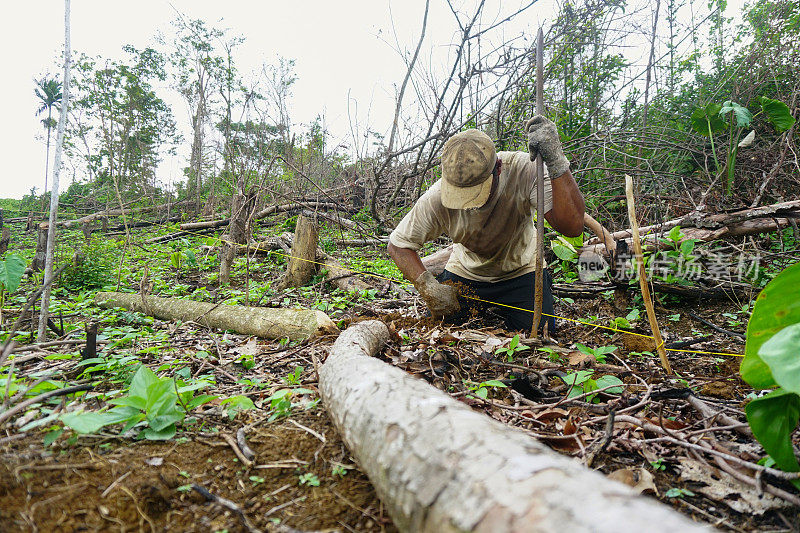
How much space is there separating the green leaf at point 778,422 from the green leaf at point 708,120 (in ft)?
17.3

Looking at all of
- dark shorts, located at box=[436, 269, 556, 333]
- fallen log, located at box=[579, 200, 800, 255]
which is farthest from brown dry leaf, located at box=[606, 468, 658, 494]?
fallen log, located at box=[579, 200, 800, 255]

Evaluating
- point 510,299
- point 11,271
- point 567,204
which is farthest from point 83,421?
point 510,299

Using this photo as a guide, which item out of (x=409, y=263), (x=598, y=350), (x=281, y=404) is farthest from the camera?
(x=409, y=263)

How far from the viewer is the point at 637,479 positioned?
133cm

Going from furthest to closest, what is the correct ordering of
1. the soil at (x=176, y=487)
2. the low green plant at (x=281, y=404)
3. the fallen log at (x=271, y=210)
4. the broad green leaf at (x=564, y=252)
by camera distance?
the fallen log at (x=271, y=210), the broad green leaf at (x=564, y=252), the low green plant at (x=281, y=404), the soil at (x=176, y=487)

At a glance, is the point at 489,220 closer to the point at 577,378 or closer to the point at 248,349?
the point at 577,378

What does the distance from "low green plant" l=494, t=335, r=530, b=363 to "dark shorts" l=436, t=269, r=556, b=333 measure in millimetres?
858

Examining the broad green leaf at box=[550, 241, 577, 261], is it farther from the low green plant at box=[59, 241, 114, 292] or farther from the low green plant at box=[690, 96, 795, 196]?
the low green plant at box=[59, 241, 114, 292]

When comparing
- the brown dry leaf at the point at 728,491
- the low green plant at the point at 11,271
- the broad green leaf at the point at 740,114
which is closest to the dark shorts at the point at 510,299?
the brown dry leaf at the point at 728,491

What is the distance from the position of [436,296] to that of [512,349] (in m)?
1.13

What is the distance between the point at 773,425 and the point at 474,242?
8.11ft

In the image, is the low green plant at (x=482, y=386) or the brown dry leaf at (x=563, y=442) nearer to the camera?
the brown dry leaf at (x=563, y=442)

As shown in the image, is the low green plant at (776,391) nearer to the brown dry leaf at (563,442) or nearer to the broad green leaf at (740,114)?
the brown dry leaf at (563,442)

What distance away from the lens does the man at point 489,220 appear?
2951 millimetres
